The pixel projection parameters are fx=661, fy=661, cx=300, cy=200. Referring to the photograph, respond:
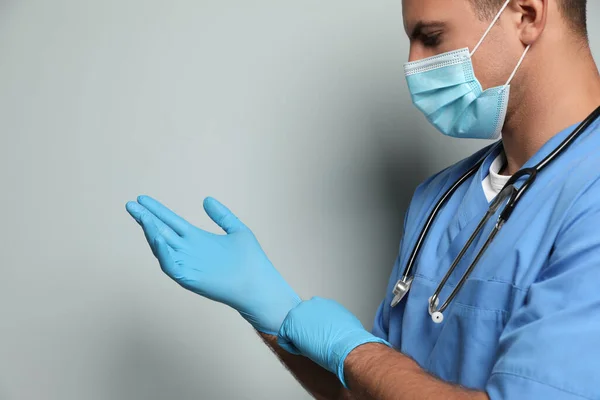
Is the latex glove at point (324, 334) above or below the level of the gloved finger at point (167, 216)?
below

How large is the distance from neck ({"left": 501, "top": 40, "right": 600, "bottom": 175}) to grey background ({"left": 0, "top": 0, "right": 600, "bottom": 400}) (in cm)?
44

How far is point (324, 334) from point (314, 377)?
0.94ft

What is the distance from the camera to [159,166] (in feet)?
4.64

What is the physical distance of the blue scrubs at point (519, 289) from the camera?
0.79 metres

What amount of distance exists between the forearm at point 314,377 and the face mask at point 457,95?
511 mm

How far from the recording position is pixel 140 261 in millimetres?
1416

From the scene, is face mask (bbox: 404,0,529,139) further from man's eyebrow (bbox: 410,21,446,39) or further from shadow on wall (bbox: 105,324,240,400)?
shadow on wall (bbox: 105,324,240,400)

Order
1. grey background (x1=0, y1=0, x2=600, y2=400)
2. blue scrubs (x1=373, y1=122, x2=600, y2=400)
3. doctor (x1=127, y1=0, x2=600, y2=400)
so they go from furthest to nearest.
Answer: grey background (x1=0, y1=0, x2=600, y2=400), doctor (x1=127, y1=0, x2=600, y2=400), blue scrubs (x1=373, y1=122, x2=600, y2=400)

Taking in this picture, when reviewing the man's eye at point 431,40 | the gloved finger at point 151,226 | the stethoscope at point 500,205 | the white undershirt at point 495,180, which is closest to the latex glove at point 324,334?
the stethoscope at point 500,205

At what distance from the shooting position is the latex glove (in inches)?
39.2

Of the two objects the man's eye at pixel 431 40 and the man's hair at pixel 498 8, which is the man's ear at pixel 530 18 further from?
the man's eye at pixel 431 40

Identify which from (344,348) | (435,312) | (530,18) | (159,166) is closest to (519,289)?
(435,312)

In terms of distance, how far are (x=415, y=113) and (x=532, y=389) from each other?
2.81ft

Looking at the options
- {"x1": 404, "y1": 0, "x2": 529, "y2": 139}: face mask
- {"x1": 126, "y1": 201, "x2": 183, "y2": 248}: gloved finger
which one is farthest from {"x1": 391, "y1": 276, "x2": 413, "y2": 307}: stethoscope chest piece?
{"x1": 126, "y1": 201, "x2": 183, "y2": 248}: gloved finger
